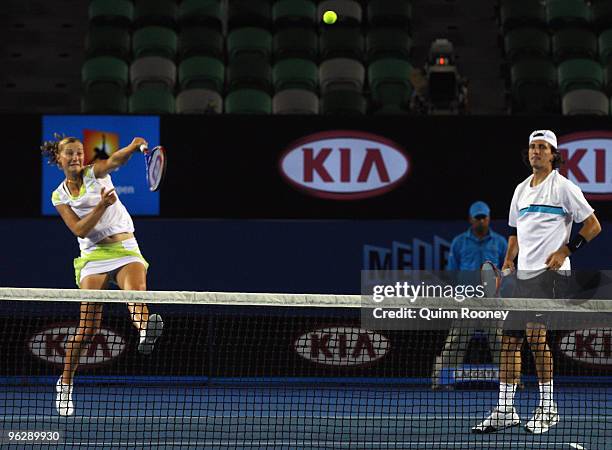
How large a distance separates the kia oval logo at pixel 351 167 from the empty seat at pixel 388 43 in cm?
329

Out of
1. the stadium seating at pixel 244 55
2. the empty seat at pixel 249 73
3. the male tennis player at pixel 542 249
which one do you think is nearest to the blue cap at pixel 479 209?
the male tennis player at pixel 542 249

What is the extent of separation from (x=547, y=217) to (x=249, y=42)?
22.0 feet

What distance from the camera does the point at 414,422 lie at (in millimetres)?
7152

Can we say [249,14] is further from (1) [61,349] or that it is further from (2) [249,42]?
(1) [61,349]

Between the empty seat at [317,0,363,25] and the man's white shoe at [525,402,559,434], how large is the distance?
749 centimetres

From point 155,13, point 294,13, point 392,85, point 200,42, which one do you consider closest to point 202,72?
point 200,42

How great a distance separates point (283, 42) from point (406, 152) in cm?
364

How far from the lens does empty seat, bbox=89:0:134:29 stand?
13141 mm

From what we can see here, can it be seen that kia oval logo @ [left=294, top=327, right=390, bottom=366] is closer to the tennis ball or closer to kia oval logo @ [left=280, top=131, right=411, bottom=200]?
kia oval logo @ [left=280, top=131, right=411, bottom=200]

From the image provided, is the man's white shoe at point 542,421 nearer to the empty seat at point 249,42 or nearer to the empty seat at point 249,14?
the empty seat at point 249,42

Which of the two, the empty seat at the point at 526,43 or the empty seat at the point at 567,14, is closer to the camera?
the empty seat at the point at 526,43

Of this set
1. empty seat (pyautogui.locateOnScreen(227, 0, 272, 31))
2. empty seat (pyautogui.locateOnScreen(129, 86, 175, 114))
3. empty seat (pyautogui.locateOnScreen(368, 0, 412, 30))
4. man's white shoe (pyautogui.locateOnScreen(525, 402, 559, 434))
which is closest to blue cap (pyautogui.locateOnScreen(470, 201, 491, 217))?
man's white shoe (pyautogui.locateOnScreen(525, 402, 559, 434))

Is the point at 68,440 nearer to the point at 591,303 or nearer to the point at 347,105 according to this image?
the point at 591,303

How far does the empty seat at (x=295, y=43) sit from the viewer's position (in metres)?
12.8
